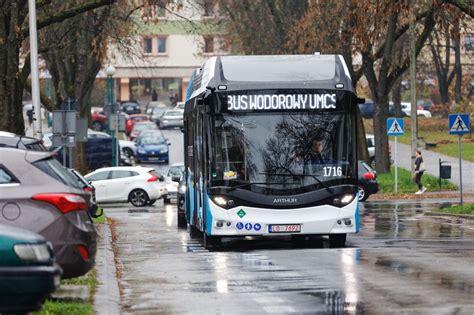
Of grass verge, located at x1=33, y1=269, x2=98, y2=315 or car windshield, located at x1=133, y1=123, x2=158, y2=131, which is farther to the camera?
car windshield, located at x1=133, y1=123, x2=158, y2=131

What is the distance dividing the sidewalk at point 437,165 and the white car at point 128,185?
1189 centimetres

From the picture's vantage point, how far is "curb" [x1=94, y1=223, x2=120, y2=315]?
13.9 meters

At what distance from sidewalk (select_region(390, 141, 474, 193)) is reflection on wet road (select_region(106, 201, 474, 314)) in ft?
83.7

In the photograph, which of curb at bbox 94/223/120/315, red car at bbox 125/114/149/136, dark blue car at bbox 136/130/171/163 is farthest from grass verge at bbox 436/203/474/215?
red car at bbox 125/114/149/136

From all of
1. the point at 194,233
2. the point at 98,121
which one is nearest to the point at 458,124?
the point at 194,233

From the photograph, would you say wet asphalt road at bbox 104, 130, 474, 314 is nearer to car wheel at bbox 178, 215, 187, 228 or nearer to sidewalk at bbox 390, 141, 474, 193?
car wheel at bbox 178, 215, 187, 228

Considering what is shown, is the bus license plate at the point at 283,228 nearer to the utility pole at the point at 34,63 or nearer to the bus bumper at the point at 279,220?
the bus bumper at the point at 279,220

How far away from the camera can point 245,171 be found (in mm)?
22141

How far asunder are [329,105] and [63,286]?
8176 millimetres

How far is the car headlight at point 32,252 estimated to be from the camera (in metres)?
10.4

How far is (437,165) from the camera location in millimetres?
60094

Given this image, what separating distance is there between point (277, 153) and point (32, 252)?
11913 millimetres

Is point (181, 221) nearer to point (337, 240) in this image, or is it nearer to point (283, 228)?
point (337, 240)

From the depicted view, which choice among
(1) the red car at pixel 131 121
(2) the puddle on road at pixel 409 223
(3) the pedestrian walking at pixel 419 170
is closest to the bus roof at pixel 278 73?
(2) the puddle on road at pixel 409 223
